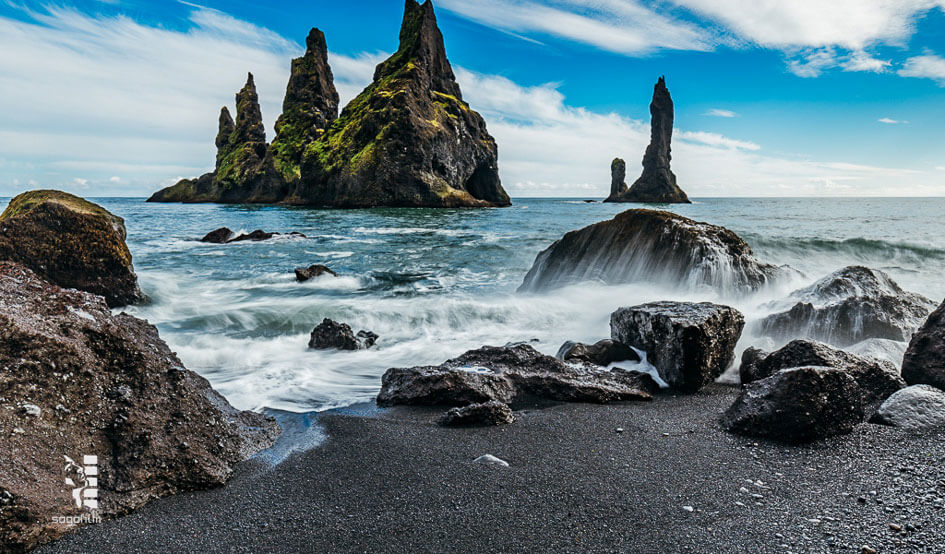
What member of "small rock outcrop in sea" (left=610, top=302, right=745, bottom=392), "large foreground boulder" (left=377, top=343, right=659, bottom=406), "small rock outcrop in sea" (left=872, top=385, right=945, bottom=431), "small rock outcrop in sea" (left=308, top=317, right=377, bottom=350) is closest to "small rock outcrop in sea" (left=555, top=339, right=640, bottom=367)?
"small rock outcrop in sea" (left=610, top=302, right=745, bottom=392)

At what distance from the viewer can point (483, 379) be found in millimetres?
4266

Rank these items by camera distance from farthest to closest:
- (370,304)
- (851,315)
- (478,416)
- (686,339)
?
(370,304), (851,315), (686,339), (478,416)

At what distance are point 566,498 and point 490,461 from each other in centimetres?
58

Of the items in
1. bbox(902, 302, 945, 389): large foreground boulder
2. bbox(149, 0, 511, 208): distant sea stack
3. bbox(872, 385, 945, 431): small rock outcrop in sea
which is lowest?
bbox(872, 385, 945, 431): small rock outcrop in sea

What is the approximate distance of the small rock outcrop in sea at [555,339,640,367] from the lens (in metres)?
5.10

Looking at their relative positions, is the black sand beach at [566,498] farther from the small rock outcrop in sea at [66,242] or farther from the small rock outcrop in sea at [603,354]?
the small rock outcrop in sea at [66,242]

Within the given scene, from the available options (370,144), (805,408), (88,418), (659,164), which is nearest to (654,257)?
(805,408)

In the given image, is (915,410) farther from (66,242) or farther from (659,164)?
(659,164)

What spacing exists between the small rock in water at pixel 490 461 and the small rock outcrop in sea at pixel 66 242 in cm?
725

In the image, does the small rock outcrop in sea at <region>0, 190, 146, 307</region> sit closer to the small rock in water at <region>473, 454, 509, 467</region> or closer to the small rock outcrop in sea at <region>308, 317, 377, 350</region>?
the small rock outcrop in sea at <region>308, 317, 377, 350</region>

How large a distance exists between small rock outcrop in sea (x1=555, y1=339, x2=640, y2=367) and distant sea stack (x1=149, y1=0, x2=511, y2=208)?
173 ft

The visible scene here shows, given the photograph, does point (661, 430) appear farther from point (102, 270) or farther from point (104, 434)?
point (102, 270)

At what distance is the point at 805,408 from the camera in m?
3.08

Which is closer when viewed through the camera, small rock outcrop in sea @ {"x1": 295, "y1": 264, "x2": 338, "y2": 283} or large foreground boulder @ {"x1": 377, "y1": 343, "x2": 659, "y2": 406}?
large foreground boulder @ {"x1": 377, "y1": 343, "x2": 659, "y2": 406}
